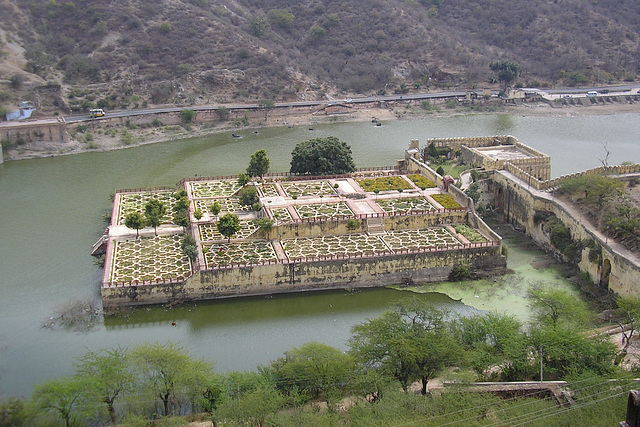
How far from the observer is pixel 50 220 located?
169ft

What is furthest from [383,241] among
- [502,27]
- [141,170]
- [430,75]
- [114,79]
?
[502,27]

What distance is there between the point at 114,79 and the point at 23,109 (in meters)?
12.7

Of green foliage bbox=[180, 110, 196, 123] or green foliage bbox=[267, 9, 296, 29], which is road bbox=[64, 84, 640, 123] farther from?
green foliage bbox=[267, 9, 296, 29]

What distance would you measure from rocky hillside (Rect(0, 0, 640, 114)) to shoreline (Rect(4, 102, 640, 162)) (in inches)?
263

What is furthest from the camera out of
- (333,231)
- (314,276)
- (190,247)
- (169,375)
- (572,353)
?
(333,231)

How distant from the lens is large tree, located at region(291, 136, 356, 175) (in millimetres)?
55594

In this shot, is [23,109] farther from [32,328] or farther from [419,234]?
[419,234]

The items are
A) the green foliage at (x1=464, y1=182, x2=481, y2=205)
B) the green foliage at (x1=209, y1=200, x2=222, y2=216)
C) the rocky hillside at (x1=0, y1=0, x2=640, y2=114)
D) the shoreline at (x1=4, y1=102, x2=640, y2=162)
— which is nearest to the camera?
the green foliage at (x1=209, y1=200, x2=222, y2=216)

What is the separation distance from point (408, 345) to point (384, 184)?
25715 mm

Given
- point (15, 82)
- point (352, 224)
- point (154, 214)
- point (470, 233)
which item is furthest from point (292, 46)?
point (470, 233)

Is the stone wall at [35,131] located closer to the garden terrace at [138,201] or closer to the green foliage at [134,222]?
the garden terrace at [138,201]

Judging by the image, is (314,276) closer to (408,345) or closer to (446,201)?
(408,345)

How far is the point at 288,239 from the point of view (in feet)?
149

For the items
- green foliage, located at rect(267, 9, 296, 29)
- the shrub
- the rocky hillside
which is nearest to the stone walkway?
the shrub
